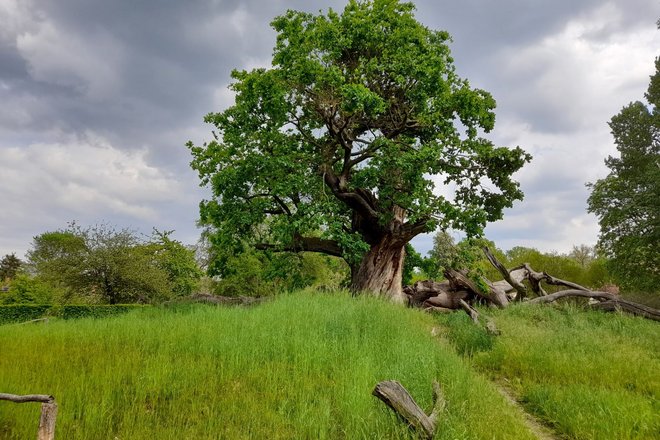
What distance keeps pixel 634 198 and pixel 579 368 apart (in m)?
22.5

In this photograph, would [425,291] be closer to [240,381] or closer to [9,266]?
[240,381]

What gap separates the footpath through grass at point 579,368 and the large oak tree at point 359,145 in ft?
15.7

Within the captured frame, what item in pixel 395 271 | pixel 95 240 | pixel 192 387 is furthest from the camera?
pixel 95 240

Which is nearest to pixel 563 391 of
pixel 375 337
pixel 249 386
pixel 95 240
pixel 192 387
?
pixel 375 337

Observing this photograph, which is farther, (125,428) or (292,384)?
(292,384)

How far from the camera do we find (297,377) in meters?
6.39

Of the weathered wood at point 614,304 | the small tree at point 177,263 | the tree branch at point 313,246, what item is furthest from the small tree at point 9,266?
the weathered wood at point 614,304

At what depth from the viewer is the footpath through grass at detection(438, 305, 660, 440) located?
5.63m

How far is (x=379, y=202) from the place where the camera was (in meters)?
16.5

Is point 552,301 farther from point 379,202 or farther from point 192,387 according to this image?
point 192,387

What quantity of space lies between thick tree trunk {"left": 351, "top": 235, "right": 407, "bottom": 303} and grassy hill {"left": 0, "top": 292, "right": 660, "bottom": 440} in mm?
6056

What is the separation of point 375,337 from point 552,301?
43.0 feet

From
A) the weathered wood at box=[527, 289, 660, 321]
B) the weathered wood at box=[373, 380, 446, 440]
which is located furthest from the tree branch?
the weathered wood at box=[373, 380, 446, 440]

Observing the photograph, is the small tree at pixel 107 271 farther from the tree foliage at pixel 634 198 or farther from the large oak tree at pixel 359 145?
the tree foliage at pixel 634 198
